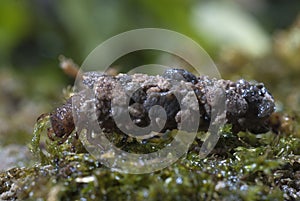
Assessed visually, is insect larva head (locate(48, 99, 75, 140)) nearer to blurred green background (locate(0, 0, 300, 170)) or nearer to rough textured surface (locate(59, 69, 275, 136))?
rough textured surface (locate(59, 69, 275, 136))

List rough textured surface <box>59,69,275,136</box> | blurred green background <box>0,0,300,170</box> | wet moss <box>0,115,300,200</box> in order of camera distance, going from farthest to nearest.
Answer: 1. blurred green background <box>0,0,300,170</box>
2. rough textured surface <box>59,69,275,136</box>
3. wet moss <box>0,115,300,200</box>

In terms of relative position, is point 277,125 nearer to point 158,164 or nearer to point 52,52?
point 158,164

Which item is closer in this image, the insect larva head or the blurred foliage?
the blurred foliage

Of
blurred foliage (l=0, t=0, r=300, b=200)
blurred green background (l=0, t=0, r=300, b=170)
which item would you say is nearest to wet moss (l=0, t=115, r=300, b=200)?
blurred foliage (l=0, t=0, r=300, b=200)

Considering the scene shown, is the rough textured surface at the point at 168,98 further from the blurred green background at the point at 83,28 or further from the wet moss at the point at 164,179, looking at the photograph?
the blurred green background at the point at 83,28

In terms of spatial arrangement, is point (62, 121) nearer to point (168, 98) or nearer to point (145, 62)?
point (168, 98)

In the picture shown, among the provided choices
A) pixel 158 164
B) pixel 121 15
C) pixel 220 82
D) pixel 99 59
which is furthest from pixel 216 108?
pixel 121 15
